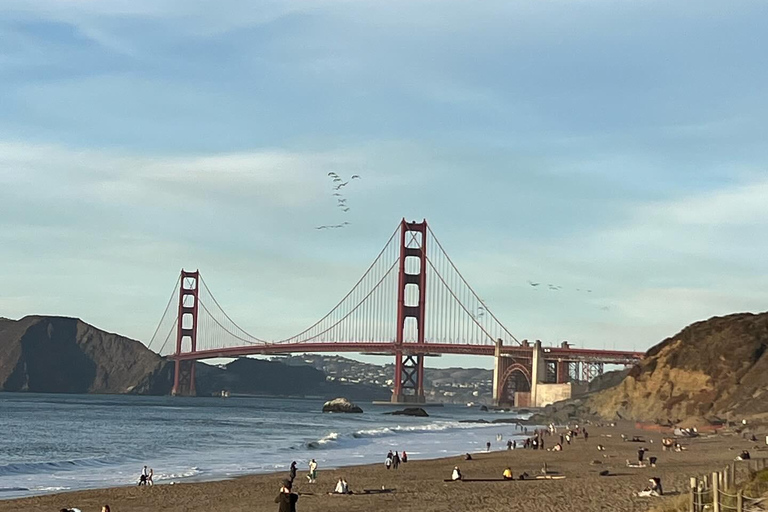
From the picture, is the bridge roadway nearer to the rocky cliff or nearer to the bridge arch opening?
the bridge arch opening

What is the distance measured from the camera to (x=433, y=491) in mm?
28391

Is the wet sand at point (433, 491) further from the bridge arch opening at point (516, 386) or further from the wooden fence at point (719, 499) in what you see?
the bridge arch opening at point (516, 386)

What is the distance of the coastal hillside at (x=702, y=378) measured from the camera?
69.0 m

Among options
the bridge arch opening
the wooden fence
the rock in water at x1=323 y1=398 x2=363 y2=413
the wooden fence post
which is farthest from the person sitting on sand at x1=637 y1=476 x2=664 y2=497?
the bridge arch opening

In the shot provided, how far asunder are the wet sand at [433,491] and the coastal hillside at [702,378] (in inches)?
1159

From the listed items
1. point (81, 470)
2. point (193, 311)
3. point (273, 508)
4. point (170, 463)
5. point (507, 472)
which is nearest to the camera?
point (273, 508)

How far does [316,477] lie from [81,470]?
1096cm

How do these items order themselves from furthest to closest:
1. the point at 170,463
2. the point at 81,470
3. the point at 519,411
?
the point at 519,411, the point at 170,463, the point at 81,470

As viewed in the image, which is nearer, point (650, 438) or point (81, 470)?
point (81, 470)

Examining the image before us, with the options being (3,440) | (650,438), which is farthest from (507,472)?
(3,440)

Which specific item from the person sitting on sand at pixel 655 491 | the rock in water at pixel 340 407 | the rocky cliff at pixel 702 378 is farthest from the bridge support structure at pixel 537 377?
the person sitting on sand at pixel 655 491

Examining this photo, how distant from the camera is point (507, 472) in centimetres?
3192

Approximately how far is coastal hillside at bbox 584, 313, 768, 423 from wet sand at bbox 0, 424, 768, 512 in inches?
1159

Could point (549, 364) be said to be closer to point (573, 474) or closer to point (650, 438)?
point (650, 438)
